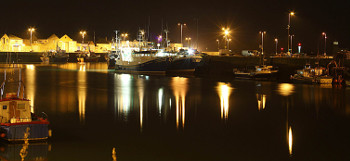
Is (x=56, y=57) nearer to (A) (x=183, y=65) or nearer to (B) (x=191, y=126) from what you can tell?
Answer: (A) (x=183, y=65)

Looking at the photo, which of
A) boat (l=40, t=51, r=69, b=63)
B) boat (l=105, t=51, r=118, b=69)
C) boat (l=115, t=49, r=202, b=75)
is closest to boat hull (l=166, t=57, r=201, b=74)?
boat (l=115, t=49, r=202, b=75)

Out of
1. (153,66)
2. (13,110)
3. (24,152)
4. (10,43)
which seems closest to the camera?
(24,152)

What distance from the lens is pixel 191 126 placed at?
1920 centimetres

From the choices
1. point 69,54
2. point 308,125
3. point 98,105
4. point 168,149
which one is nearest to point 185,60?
point 98,105

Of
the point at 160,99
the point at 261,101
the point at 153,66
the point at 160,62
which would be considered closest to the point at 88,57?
the point at 153,66

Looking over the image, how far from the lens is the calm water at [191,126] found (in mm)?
14891

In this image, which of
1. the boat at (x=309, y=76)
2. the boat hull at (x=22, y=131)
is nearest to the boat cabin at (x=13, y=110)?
the boat hull at (x=22, y=131)

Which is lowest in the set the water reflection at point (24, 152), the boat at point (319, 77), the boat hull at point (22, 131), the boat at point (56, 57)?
the water reflection at point (24, 152)

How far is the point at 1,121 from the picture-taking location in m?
15.8

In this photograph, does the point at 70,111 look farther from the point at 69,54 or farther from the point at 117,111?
the point at 69,54

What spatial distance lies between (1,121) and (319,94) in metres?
24.0

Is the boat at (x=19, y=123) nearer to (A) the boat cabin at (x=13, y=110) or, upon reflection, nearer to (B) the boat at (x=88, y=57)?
(A) the boat cabin at (x=13, y=110)

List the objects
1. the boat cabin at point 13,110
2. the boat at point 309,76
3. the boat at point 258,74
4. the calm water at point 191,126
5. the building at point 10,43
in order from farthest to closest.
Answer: the building at point 10,43 < the boat at point 258,74 < the boat at point 309,76 < the boat cabin at point 13,110 < the calm water at point 191,126

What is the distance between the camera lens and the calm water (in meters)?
14.9
